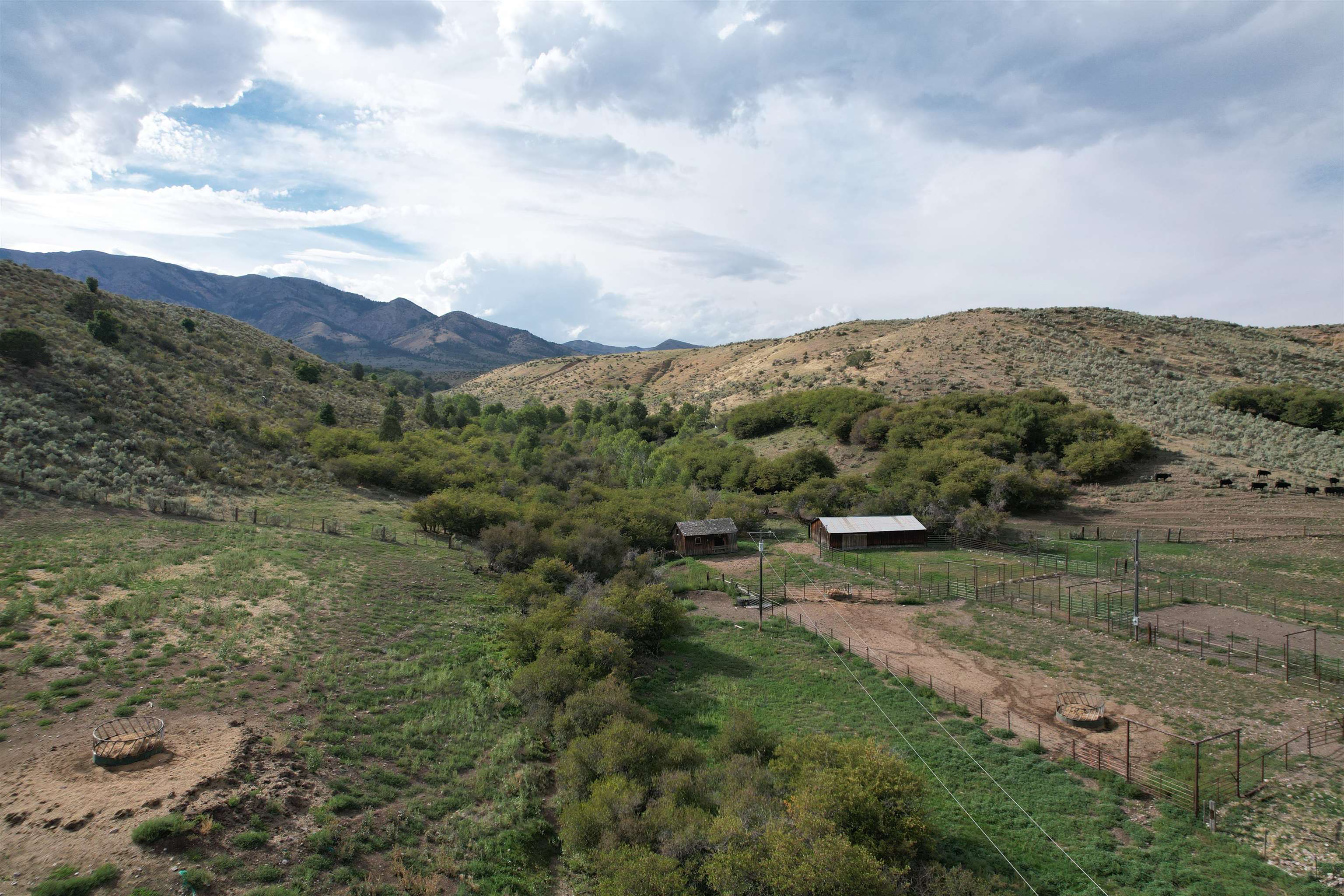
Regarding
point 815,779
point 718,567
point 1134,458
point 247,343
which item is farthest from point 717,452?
point 247,343

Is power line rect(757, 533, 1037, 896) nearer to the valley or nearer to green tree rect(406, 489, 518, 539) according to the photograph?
the valley

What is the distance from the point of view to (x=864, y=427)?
6209 centimetres

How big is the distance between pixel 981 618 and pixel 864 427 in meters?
34.5

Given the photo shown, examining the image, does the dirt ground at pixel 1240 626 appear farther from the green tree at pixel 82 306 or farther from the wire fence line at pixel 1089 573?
the green tree at pixel 82 306

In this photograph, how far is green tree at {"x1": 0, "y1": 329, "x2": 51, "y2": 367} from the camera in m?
39.8

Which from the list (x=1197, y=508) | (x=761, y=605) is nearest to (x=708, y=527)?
(x=761, y=605)

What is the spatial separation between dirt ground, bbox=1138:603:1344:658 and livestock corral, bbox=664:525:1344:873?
0.10m

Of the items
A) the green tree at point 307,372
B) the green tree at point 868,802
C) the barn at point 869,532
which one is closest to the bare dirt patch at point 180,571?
the green tree at point 868,802

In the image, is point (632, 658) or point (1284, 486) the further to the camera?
point (1284, 486)

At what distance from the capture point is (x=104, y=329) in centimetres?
5094

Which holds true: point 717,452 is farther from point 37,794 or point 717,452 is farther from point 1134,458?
point 37,794

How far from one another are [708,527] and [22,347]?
45117 mm

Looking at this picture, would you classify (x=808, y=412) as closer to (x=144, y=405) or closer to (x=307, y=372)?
(x=307, y=372)

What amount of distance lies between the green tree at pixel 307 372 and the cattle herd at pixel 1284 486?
85.8 m
